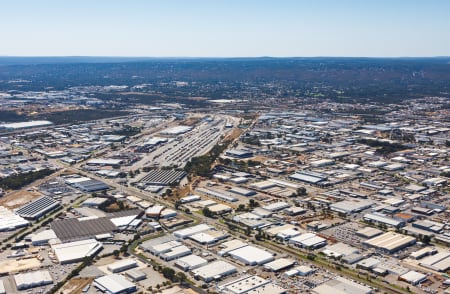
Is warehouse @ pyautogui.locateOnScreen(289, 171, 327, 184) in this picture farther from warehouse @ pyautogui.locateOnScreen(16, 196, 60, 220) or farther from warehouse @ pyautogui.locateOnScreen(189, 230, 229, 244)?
warehouse @ pyautogui.locateOnScreen(16, 196, 60, 220)

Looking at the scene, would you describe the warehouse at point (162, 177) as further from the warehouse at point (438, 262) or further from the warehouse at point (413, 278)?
the warehouse at point (413, 278)

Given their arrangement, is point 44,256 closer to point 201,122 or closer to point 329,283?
point 329,283

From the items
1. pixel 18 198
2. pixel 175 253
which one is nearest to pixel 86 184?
pixel 18 198

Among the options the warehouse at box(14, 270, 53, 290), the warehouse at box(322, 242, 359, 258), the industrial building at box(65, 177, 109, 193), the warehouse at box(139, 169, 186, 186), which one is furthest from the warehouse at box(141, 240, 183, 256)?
the warehouse at box(139, 169, 186, 186)

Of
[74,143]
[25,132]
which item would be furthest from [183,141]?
[25,132]

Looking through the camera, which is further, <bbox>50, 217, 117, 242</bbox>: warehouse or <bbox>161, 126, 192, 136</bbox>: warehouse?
<bbox>161, 126, 192, 136</bbox>: warehouse

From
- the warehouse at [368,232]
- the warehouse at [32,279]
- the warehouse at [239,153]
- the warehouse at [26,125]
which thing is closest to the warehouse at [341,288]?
the warehouse at [368,232]
